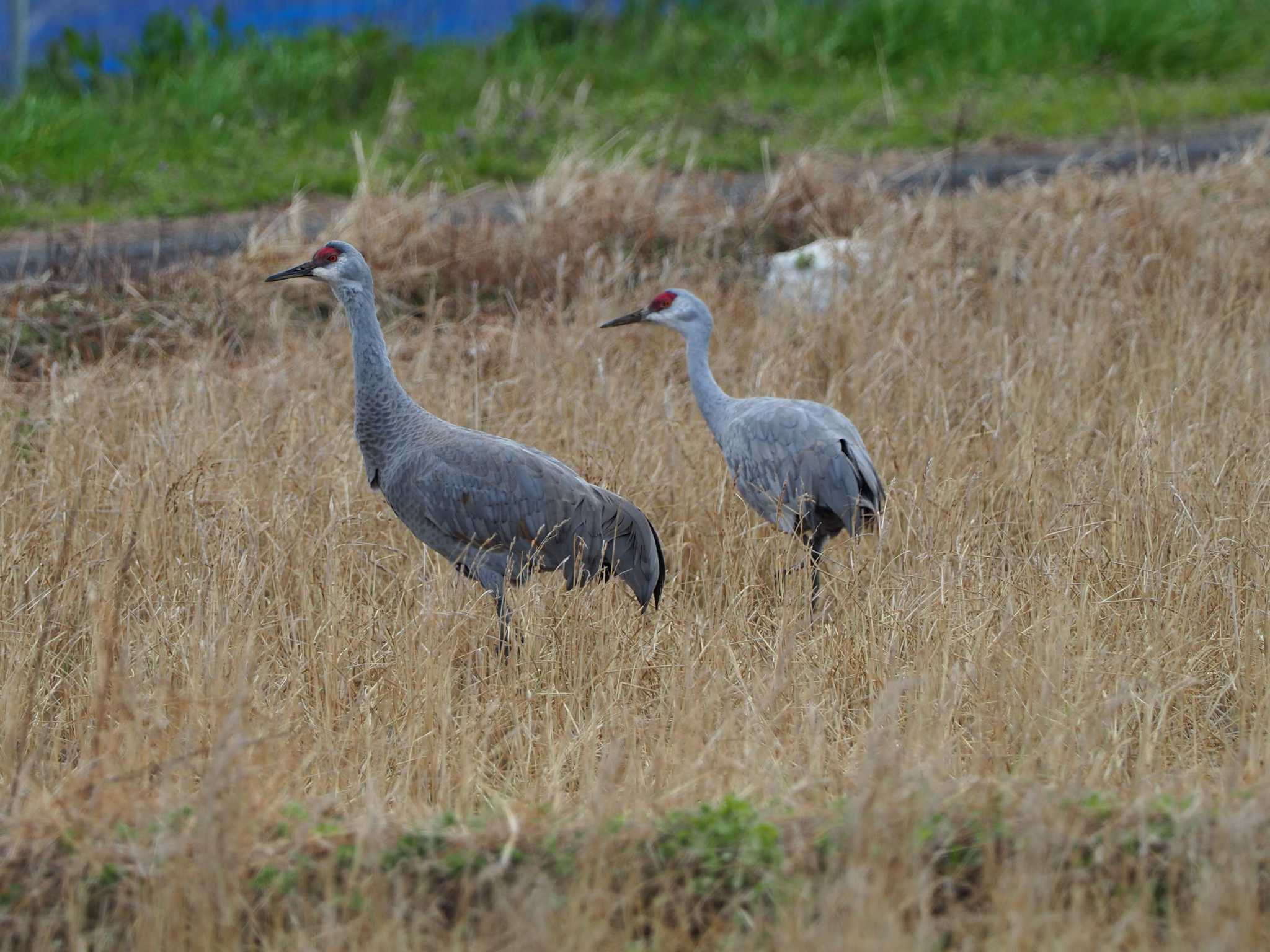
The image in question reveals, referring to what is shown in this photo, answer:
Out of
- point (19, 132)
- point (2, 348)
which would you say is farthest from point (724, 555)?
point (19, 132)

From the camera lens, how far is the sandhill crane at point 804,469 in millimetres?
4844

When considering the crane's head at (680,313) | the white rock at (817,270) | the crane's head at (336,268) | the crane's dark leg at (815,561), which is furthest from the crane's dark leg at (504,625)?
the white rock at (817,270)

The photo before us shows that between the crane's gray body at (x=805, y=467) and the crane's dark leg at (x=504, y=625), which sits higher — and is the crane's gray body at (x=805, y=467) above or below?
above

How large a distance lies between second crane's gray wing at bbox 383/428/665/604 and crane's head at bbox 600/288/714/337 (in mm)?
1098

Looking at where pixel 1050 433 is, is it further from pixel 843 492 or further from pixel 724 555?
pixel 724 555

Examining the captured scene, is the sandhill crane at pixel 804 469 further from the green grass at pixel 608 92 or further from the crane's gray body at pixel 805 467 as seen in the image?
the green grass at pixel 608 92

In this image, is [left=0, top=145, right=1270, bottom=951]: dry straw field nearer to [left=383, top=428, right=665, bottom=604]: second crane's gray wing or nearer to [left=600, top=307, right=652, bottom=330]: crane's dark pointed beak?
[left=383, top=428, right=665, bottom=604]: second crane's gray wing

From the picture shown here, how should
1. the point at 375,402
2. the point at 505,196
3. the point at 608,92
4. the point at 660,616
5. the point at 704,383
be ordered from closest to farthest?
the point at 660,616, the point at 375,402, the point at 704,383, the point at 505,196, the point at 608,92

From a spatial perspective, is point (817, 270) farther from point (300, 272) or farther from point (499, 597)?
point (499, 597)

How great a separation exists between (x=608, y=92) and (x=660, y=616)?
27.4ft

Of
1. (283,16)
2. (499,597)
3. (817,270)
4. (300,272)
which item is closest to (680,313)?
(300,272)

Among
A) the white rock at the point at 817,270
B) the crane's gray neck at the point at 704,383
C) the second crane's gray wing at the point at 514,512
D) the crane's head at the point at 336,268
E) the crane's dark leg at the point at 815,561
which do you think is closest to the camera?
the second crane's gray wing at the point at 514,512

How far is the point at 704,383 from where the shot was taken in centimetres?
543

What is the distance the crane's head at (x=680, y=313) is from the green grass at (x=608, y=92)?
339cm
